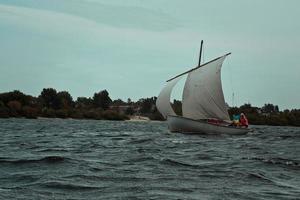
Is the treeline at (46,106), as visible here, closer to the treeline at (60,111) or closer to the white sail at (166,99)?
the treeline at (60,111)

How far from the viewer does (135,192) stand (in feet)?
43.4

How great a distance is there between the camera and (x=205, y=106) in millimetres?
55094

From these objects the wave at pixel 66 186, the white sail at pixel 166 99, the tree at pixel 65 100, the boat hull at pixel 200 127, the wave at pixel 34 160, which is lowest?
the wave at pixel 66 186

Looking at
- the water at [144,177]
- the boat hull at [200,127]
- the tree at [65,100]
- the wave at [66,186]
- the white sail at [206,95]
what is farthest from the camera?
the tree at [65,100]

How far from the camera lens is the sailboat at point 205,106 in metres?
53.3

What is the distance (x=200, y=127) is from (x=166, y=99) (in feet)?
25.1

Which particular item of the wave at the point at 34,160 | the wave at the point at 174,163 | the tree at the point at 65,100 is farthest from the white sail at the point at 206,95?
the tree at the point at 65,100

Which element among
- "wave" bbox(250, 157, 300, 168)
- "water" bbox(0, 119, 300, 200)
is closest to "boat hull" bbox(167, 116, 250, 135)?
"wave" bbox(250, 157, 300, 168)

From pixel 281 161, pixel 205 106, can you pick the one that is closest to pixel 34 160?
pixel 281 161

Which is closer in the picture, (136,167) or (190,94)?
(136,167)

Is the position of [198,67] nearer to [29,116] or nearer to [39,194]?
[39,194]

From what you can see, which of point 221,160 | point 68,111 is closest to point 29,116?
point 68,111

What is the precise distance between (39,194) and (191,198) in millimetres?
3490

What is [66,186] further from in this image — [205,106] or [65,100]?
[65,100]
